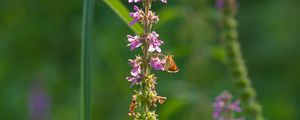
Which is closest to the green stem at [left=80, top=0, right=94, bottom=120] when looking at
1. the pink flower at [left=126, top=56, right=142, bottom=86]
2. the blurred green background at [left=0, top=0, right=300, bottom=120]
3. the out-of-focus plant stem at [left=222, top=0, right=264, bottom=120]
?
the pink flower at [left=126, top=56, right=142, bottom=86]

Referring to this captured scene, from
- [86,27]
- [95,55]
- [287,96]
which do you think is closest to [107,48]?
[95,55]

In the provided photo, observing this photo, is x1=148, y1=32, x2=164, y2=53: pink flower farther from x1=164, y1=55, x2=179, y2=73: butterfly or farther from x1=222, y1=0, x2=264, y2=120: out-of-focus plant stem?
x1=222, y1=0, x2=264, y2=120: out-of-focus plant stem

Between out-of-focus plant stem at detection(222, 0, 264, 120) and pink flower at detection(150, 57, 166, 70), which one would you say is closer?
pink flower at detection(150, 57, 166, 70)

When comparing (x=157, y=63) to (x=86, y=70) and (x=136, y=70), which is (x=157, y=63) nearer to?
(x=136, y=70)

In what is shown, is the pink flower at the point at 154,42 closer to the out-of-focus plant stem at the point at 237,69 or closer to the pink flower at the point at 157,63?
the pink flower at the point at 157,63

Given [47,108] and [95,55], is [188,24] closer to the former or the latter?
[47,108]

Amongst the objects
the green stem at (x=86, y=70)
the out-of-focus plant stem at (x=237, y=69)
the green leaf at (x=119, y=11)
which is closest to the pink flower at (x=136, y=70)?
the green stem at (x=86, y=70)
